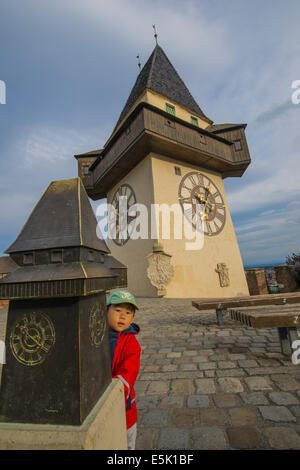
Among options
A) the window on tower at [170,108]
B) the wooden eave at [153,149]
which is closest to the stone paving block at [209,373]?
the wooden eave at [153,149]

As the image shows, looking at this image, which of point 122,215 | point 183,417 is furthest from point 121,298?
point 122,215

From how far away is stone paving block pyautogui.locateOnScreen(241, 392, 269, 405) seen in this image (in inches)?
64.5

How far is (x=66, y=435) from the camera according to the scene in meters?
0.72

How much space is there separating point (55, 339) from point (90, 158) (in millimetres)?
16335

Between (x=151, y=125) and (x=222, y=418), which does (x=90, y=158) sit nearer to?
(x=151, y=125)

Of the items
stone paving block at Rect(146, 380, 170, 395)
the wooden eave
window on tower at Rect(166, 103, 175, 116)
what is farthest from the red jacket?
window on tower at Rect(166, 103, 175, 116)

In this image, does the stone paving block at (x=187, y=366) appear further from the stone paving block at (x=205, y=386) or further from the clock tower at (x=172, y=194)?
the clock tower at (x=172, y=194)

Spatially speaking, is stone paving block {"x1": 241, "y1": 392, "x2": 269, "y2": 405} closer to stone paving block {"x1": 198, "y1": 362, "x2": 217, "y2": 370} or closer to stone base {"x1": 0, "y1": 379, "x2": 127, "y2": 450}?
stone paving block {"x1": 198, "y1": 362, "x2": 217, "y2": 370}

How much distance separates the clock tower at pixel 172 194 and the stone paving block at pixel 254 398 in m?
7.07

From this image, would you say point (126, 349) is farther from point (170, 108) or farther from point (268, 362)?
point (170, 108)

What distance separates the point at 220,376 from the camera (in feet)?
6.89

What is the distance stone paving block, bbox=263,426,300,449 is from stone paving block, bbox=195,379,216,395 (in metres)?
0.59

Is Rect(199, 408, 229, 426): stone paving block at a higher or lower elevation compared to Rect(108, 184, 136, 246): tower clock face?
lower
